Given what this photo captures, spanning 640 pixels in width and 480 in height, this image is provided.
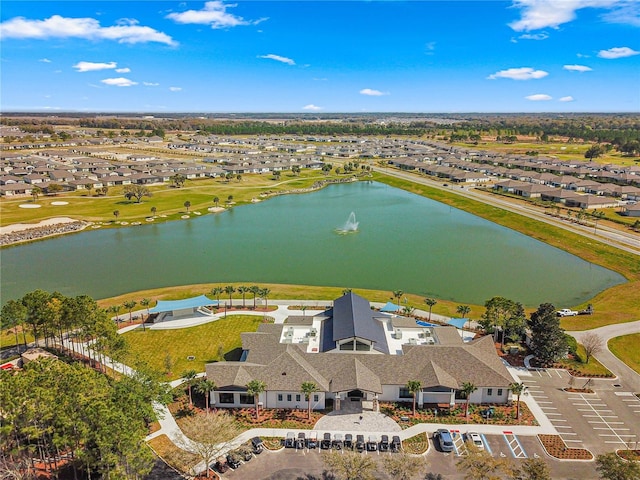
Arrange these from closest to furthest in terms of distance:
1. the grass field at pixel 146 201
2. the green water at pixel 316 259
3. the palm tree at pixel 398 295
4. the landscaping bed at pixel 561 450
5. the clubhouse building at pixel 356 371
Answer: the landscaping bed at pixel 561 450, the clubhouse building at pixel 356 371, the palm tree at pixel 398 295, the green water at pixel 316 259, the grass field at pixel 146 201

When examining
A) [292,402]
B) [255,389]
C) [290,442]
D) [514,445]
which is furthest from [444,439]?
[255,389]

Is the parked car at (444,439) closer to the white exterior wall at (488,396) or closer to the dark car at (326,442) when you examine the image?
the white exterior wall at (488,396)

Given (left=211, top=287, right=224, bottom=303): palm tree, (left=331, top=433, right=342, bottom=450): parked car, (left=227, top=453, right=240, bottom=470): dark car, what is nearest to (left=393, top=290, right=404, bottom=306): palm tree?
(left=211, top=287, right=224, bottom=303): palm tree

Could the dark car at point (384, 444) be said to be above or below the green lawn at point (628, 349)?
below

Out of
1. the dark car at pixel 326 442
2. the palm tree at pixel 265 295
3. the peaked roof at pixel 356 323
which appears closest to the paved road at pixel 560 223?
the peaked roof at pixel 356 323

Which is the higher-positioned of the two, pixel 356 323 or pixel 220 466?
pixel 356 323

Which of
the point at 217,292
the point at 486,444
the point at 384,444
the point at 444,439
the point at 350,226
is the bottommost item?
the point at 486,444

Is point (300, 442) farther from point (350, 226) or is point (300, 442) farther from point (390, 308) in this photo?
point (350, 226)
